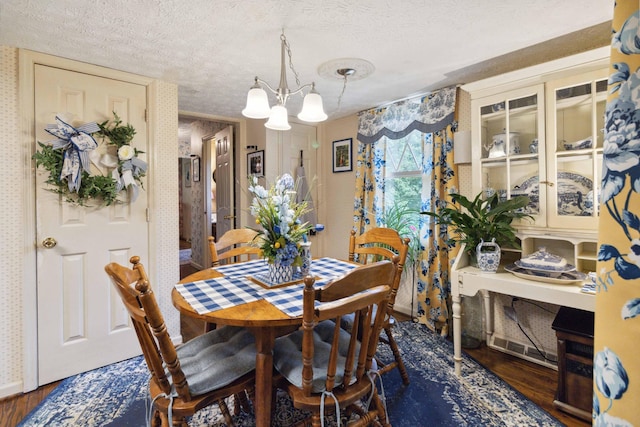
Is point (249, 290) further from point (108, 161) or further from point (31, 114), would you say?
point (31, 114)

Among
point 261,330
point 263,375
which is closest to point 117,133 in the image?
point 261,330

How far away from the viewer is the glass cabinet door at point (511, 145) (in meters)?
2.00

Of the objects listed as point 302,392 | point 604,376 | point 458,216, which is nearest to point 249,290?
point 302,392

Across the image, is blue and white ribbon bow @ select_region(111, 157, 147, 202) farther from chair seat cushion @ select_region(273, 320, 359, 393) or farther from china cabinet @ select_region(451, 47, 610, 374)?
china cabinet @ select_region(451, 47, 610, 374)

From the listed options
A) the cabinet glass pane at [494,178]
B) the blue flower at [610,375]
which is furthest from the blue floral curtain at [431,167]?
the blue flower at [610,375]

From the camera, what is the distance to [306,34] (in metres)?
1.76

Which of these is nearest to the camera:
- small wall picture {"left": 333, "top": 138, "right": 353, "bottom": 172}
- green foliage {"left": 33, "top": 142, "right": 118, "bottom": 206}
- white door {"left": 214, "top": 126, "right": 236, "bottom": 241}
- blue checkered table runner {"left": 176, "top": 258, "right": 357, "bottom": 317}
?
blue checkered table runner {"left": 176, "top": 258, "right": 357, "bottom": 317}

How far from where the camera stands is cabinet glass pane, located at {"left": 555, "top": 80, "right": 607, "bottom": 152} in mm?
1758

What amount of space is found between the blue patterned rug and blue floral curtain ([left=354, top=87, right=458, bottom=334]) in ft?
1.94

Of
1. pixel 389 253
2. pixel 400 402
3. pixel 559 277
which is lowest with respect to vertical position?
pixel 400 402

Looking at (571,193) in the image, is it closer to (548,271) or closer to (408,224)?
(548,271)

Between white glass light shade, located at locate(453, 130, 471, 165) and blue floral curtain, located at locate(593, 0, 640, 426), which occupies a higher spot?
white glass light shade, located at locate(453, 130, 471, 165)

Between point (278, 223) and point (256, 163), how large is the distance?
2.31 metres

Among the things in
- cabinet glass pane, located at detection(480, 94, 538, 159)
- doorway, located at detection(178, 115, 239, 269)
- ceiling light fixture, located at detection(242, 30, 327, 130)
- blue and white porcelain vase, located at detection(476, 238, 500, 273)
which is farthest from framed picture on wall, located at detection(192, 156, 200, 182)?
blue and white porcelain vase, located at detection(476, 238, 500, 273)
